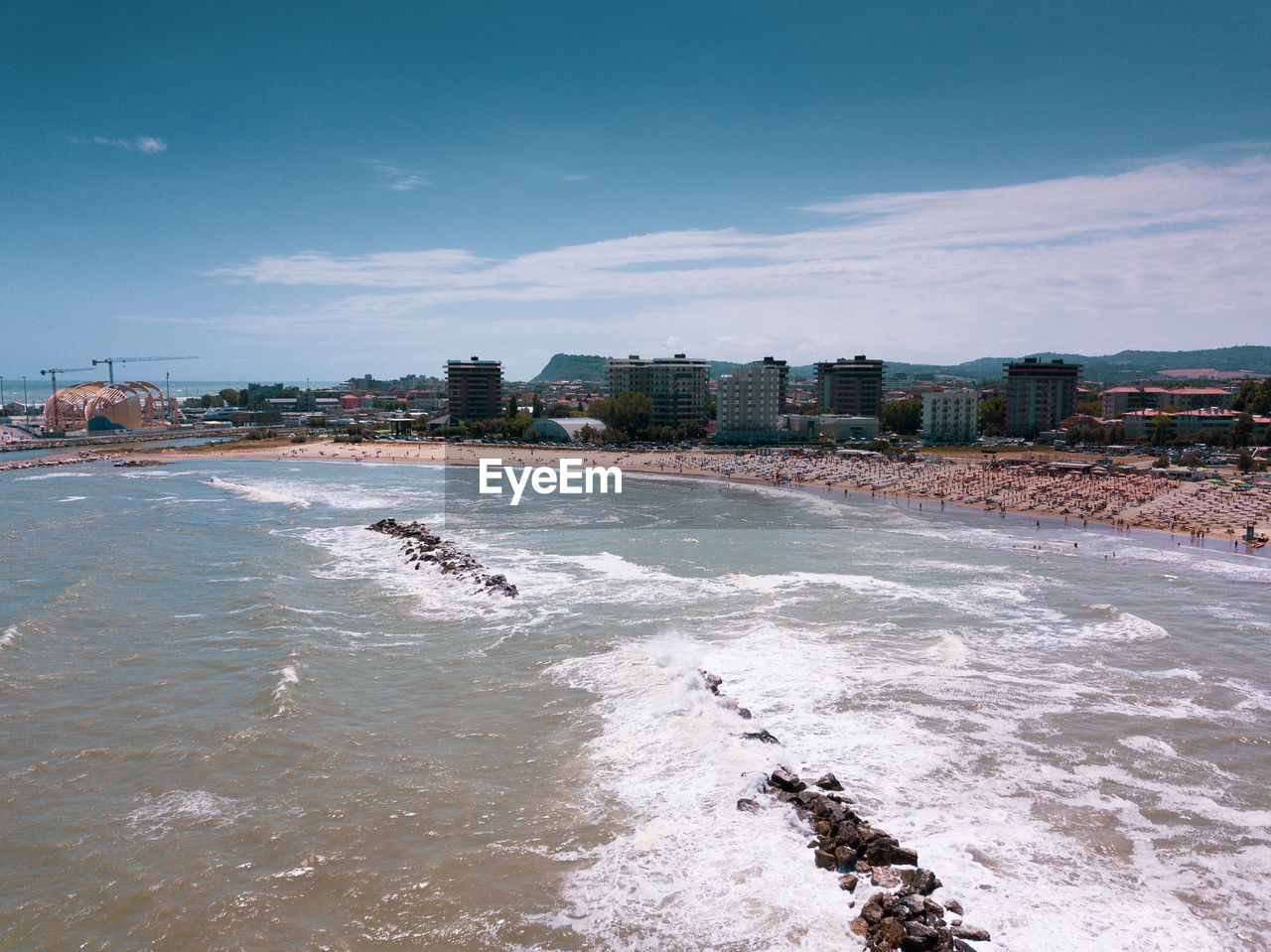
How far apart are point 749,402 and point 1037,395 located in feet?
121

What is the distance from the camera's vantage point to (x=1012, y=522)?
145 feet

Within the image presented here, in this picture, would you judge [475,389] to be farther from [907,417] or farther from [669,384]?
[907,417]

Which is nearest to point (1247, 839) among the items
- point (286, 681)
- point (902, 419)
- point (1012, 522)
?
point (286, 681)

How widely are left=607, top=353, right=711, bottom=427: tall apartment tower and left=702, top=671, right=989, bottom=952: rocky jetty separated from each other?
91.5 metres

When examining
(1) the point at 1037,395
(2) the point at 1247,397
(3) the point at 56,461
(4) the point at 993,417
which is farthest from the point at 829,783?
(2) the point at 1247,397

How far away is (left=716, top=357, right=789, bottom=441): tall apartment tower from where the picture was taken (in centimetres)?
9431

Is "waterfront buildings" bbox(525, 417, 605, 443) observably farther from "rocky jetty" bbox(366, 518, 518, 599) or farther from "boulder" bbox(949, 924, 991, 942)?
"boulder" bbox(949, 924, 991, 942)

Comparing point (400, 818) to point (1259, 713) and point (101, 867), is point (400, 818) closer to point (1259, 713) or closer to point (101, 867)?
point (101, 867)

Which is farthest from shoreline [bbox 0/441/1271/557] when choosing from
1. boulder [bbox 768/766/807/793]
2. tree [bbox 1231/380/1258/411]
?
tree [bbox 1231/380/1258/411]

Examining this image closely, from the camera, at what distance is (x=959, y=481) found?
193ft

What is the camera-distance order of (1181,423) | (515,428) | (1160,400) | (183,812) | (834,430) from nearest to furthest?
(183,812)
(1181,423)
(834,430)
(515,428)
(1160,400)

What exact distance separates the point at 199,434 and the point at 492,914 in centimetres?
12126

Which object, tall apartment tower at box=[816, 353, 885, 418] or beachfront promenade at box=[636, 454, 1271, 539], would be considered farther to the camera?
tall apartment tower at box=[816, 353, 885, 418]

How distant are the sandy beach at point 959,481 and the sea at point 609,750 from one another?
13.8m
